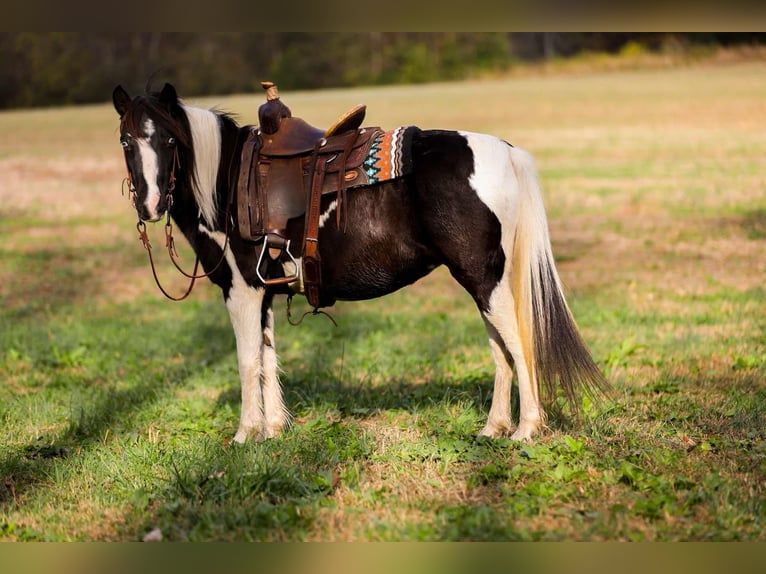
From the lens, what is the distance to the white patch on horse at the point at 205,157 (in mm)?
5172

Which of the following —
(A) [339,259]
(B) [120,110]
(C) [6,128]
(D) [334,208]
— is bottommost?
(C) [6,128]

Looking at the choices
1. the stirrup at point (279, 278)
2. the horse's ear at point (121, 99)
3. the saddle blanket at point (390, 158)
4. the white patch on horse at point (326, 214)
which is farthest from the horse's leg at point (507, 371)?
the horse's ear at point (121, 99)

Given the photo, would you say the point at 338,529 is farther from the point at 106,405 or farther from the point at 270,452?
the point at 106,405

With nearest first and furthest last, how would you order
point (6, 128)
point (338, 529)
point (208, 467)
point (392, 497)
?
point (338, 529) → point (392, 497) → point (208, 467) → point (6, 128)

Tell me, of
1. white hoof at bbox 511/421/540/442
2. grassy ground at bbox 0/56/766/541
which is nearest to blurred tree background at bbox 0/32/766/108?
grassy ground at bbox 0/56/766/541

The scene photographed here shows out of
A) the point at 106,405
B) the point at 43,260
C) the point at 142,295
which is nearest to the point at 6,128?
the point at 43,260

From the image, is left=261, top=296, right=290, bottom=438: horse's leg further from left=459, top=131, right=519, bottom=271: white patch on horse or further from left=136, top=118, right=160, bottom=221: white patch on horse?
left=459, top=131, right=519, bottom=271: white patch on horse

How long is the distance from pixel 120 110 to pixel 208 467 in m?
2.17

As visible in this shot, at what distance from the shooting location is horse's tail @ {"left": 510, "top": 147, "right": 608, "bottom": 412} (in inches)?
196

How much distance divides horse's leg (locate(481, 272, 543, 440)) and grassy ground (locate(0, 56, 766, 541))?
0.59 feet

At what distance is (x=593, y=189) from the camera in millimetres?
19281

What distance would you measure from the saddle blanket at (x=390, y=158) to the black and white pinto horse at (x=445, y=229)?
7 cm

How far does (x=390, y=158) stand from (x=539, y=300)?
1213mm

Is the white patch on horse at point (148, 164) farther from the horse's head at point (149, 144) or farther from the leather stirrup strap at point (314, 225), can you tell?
the leather stirrup strap at point (314, 225)
